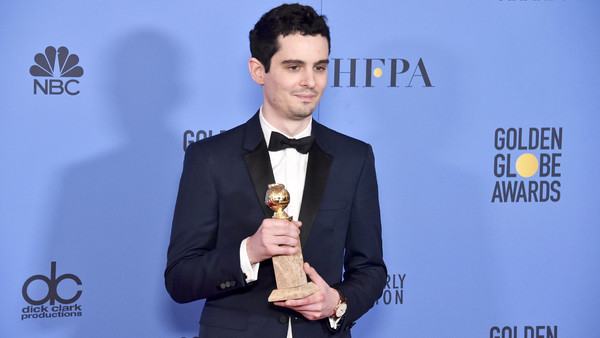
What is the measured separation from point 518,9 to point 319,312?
2.19 metres

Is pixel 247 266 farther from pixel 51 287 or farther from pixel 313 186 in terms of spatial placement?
pixel 51 287

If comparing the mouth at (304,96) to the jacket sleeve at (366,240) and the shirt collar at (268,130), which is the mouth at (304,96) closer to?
the shirt collar at (268,130)

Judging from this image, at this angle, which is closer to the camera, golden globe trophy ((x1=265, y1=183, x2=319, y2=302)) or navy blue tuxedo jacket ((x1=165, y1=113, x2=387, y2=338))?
golden globe trophy ((x1=265, y1=183, x2=319, y2=302))

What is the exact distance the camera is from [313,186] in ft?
6.69

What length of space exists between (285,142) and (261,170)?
0.12 metres

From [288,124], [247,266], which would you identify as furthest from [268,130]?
[247,266]

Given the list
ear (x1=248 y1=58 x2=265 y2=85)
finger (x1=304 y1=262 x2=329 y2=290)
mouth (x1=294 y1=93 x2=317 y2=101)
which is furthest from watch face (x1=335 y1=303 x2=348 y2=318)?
ear (x1=248 y1=58 x2=265 y2=85)

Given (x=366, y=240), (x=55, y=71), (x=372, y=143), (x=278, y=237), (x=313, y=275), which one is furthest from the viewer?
(x=372, y=143)

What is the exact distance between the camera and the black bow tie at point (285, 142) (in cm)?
205

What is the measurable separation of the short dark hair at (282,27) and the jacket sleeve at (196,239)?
37 centimetres

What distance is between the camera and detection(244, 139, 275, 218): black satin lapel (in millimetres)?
1997

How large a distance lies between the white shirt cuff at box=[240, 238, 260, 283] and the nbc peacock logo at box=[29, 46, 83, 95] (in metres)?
1.42

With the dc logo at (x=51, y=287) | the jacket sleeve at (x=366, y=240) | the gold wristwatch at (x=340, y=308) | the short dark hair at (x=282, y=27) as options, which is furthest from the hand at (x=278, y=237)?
the dc logo at (x=51, y=287)

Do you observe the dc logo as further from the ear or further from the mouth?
the mouth
